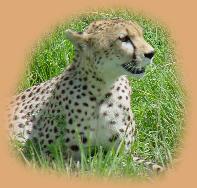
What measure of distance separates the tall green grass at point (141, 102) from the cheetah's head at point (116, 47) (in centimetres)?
59

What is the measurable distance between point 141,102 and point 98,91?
113 centimetres

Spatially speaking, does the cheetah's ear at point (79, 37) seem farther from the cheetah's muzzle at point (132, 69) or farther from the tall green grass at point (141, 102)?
the tall green grass at point (141, 102)

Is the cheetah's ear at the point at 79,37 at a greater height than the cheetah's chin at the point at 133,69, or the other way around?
the cheetah's ear at the point at 79,37

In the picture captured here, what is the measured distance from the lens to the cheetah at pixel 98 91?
6.69 metres

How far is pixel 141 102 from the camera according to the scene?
26.1ft

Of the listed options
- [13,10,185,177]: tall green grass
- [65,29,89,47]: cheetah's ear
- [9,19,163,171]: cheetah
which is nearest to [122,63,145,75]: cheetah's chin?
[9,19,163,171]: cheetah

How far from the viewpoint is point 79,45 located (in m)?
6.90

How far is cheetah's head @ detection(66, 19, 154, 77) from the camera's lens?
6.62 metres

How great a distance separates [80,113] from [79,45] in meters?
0.54

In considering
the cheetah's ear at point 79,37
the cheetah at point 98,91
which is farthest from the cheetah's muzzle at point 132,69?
the cheetah's ear at point 79,37

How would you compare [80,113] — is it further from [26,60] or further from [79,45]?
[26,60]

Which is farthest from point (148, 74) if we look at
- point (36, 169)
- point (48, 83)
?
point (36, 169)

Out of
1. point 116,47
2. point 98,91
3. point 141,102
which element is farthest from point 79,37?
point 141,102

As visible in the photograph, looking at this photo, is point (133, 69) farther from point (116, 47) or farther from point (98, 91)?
point (98, 91)
